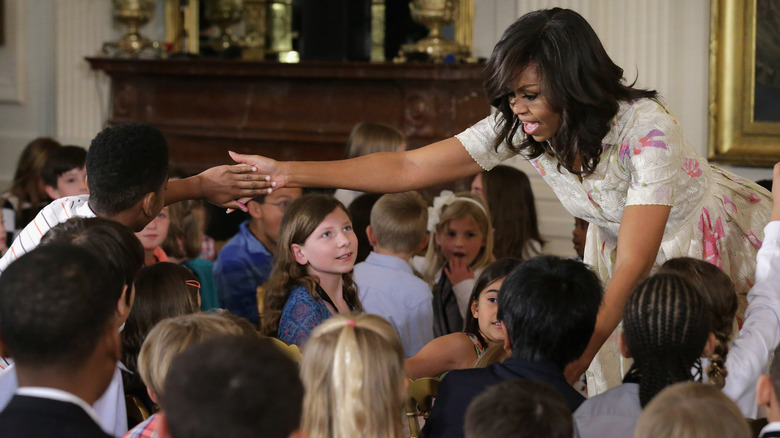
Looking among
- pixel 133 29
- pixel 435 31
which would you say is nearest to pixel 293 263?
pixel 435 31

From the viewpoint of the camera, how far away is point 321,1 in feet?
22.1

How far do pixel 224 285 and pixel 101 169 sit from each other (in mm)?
1604

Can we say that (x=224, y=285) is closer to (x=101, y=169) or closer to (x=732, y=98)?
(x=101, y=169)

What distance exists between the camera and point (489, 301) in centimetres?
271

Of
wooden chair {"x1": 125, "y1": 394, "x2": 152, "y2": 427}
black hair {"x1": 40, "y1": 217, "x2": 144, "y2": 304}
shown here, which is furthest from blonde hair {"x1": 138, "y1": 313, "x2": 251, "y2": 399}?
wooden chair {"x1": 125, "y1": 394, "x2": 152, "y2": 427}

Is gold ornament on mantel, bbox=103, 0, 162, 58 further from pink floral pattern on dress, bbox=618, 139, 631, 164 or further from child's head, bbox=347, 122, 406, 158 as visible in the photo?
pink floral pattern on dress, bbox=618, 139, 631, 164

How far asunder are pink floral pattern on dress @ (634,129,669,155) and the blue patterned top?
1.09 m

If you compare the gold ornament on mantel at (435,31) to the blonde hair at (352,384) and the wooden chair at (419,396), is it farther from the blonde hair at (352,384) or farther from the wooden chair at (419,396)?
the blonde hair at (352,384)

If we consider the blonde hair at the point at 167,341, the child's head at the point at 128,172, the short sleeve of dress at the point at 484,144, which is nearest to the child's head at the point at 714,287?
the short sleeve of dress at the point at 484,144

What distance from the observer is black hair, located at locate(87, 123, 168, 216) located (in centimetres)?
253

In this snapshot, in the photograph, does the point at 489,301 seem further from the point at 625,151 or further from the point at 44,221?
the point at 44,221

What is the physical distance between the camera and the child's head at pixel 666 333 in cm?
177

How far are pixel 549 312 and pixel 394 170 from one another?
0.90 metres

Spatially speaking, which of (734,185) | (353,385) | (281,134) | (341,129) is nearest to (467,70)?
(341,129)
